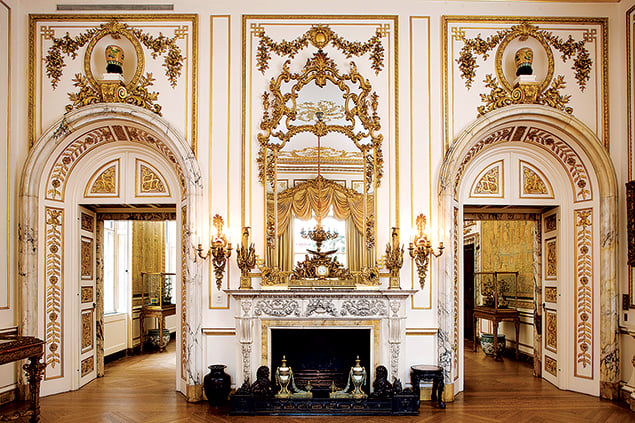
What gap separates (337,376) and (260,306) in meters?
1.25

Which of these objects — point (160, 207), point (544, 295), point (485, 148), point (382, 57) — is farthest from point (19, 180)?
point (544, 295)

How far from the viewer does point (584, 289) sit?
6.83 meters

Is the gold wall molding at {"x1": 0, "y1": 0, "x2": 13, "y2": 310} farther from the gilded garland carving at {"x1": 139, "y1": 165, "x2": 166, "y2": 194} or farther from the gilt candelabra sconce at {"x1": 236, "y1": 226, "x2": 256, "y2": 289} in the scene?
the gilt candelabra sconce at {"x1": 236, "y1": 226, "x2": 256, "y2": 289}

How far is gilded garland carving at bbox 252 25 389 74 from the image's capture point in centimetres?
680

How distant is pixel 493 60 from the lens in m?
6.83

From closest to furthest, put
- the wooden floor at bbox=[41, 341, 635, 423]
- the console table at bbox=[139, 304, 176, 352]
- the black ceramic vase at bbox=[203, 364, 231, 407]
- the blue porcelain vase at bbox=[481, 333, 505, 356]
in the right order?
1. the wooden floor at bbox=[41, 341, 635, 423]
2. the black ceramic vase at bbox=[203, 364, 231, 407]
3. the blue porcelain vase at bbox=[481, 333, 505, 356]
4. the console table at bbox=[139, 304, 176, 352]

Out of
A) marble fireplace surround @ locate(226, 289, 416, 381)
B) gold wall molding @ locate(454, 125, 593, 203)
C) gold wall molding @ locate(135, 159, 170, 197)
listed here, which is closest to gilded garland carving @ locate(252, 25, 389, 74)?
gold wall molding @ locate(454, 125, 593, 203)

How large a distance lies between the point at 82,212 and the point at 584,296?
21.4ft

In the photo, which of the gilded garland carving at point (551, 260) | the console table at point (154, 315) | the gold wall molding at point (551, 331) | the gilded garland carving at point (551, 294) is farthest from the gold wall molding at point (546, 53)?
A: the console table at point (154, 315)

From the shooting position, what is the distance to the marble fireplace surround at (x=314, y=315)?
6.24 meters

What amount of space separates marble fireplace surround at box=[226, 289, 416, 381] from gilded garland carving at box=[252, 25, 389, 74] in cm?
277

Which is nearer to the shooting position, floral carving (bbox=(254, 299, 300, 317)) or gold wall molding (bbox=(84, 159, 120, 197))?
floral carving (bbox=(254, 299, 300, 317))

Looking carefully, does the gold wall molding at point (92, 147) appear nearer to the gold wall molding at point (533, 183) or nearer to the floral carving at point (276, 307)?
the floral carving at point (276, 307)

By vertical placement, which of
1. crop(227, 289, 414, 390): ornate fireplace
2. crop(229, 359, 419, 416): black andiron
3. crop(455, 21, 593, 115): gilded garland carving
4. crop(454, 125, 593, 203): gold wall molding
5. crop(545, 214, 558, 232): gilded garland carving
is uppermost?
crop(455, 21, 593, 115): gilded garland carving
